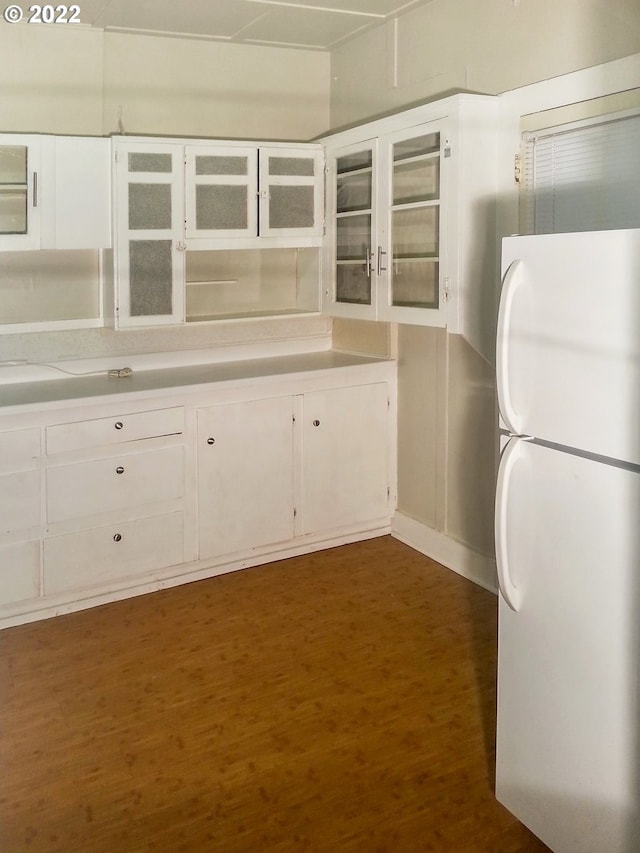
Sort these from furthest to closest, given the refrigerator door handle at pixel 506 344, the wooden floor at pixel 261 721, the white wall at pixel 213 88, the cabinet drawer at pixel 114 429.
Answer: the white wall at pixel 213 88
the cabinet drawer at pixel 114 429
the wooden floor at pixel 261 721
the refrigerator door handle at pixel 506 344

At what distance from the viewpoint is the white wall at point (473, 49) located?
2.72 m

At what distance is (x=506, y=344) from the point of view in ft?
6.35

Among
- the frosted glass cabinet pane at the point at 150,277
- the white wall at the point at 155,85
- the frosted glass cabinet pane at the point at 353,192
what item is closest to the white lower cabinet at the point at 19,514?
the frosted glass cabinet pane at the point at 150,277

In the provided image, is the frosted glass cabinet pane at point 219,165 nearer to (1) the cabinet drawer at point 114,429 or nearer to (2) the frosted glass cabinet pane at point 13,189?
(2) the frosted glass cabinet pane at point 13,189

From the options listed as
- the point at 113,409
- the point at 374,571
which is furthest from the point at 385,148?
the point at 374,571

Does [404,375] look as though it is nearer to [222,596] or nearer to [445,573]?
[445,573]

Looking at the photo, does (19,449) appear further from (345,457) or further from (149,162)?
(345,457)

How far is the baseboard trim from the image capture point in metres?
3.50

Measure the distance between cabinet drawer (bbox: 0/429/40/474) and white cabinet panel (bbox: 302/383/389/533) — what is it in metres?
1.22

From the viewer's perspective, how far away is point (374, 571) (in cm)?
371

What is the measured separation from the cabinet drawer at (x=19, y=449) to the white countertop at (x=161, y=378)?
4.1 inches

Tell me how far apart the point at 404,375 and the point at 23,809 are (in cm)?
252

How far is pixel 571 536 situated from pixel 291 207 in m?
2.56

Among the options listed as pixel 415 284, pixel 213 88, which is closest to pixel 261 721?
pixel 415 284
